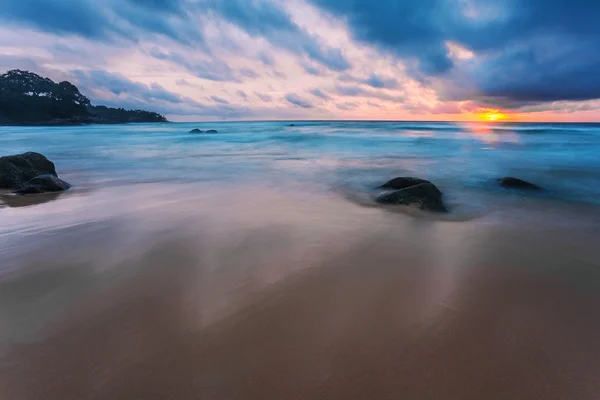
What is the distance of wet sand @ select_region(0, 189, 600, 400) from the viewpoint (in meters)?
2.05

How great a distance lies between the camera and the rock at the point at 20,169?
7.73m

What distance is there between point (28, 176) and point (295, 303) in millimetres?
9309

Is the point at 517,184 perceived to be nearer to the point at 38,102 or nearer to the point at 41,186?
the point at 41,186

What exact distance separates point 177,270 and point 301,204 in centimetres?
359

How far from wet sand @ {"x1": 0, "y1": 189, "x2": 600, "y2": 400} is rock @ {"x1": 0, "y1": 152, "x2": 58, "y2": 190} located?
4.62 meters

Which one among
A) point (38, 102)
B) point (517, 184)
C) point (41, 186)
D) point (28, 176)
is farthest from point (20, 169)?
point (38, 102)

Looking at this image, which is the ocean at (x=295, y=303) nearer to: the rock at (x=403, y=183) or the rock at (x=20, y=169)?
the rock at (x=403, y=183)

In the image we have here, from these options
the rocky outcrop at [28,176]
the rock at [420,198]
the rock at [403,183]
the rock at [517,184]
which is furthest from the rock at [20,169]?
the rock at [517,184]

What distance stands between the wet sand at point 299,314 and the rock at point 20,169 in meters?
4.62

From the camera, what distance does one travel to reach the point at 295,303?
2.92 meters

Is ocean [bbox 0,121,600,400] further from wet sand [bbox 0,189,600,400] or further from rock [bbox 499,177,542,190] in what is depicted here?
rock [bbox 499,177,542,190]

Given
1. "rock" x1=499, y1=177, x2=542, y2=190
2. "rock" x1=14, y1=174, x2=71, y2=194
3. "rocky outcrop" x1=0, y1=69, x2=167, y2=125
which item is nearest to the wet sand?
"rock" x1=14, y1=174, x2=71, y2=194

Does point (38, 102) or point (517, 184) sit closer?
point (517, 184)

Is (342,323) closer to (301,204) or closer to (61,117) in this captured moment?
(301,204)
